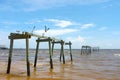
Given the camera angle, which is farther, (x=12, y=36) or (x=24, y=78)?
(x=12, y=36)

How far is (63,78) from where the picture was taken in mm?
17906

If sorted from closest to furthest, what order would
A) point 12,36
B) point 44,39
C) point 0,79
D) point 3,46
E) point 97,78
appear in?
point 0,79 < point 97,78 < point 12,36 < point 44,39 < point 3,46

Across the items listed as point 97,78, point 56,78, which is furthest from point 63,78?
point 97,78

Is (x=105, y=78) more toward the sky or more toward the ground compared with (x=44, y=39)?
more toward the ground

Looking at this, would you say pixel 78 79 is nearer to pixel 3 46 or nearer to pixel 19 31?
pixel 19 31

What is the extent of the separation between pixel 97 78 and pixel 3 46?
163m

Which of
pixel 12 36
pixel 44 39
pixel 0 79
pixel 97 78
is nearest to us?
pixel 0 79

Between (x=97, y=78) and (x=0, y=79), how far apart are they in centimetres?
660

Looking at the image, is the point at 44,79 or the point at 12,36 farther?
the point at 12,36

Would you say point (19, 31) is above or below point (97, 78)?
above

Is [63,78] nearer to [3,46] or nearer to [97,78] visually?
[97,78]

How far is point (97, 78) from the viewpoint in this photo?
1828 cm

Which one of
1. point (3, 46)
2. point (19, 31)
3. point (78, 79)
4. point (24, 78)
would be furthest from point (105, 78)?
point (3, 46)

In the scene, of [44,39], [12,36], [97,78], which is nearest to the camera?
[97,78]
